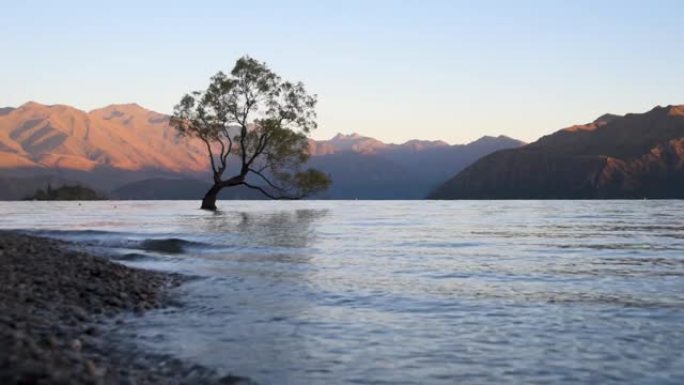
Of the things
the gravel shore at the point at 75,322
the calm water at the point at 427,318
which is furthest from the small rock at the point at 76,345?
the calm water at the point at 427,318

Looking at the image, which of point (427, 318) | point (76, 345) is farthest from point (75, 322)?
point (427, 318)

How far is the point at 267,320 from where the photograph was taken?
557 inches

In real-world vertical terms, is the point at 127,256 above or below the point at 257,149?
below

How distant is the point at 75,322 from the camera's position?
12.5 metres

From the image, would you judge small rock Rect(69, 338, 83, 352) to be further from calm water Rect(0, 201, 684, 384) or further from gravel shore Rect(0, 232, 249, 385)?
calm water Rect(0, 201, 684, 384)

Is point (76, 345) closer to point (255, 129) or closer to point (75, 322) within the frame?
point (75, 322)

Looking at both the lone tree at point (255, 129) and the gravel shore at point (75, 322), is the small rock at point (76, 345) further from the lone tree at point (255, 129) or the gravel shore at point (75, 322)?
the lone tree at point (255, 129)

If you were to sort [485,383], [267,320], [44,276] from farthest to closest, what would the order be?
[44,276] → [267,320] → [485,383]

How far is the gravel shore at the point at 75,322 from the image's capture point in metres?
7.84

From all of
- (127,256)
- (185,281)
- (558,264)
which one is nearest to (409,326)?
(185,281)

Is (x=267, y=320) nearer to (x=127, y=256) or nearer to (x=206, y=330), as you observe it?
(x=206, y=330)

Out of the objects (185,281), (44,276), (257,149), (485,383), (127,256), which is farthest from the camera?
(257,149)

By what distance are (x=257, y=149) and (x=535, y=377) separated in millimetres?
73981

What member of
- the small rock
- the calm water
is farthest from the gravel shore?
the calm water
